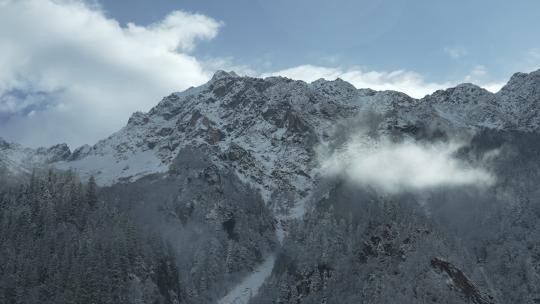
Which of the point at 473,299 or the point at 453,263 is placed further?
the point at 453,263

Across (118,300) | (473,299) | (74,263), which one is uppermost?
(74,263)

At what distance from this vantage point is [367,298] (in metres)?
185

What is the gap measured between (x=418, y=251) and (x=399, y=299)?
2134 cm

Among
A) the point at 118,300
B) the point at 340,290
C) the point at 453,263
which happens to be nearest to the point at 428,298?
the point at 453,263

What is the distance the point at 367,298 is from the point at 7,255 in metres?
112

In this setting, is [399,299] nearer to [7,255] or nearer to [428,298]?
[428,298]

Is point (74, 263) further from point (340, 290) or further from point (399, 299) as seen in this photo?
point (399, 299)

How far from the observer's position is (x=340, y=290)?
656 ft

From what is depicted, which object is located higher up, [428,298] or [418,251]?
[418,251]

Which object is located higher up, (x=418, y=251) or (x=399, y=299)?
(x=418, y=251)

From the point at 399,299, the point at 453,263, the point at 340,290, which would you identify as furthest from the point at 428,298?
the point at 340,290

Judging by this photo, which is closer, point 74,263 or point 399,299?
point 399,299

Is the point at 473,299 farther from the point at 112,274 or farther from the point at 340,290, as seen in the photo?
the point at 112,274

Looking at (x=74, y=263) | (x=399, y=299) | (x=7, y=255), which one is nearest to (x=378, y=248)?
(x=399, y=299)
